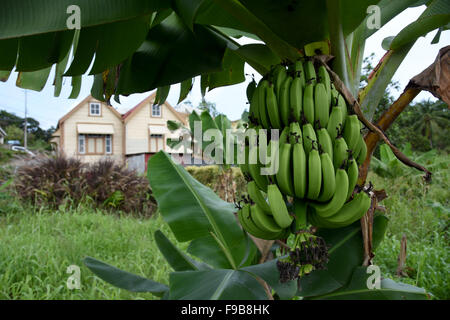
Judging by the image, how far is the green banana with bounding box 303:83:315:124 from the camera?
2.31ft

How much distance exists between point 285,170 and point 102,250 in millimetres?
2910

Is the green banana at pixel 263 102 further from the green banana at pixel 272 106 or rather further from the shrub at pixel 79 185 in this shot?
the shrub at pixel 79 185

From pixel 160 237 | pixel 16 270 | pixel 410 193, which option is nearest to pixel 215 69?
pixel 160 237

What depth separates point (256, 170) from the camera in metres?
0.74

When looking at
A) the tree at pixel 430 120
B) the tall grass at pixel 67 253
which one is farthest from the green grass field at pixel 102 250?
the tree at pixel 430 120

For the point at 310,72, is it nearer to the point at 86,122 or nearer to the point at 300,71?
the point at 300,71

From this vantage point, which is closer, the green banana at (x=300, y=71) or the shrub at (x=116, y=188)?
the green banana at (x=300, y=71)

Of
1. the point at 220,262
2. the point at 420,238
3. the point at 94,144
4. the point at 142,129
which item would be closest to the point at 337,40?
the point at 220,262

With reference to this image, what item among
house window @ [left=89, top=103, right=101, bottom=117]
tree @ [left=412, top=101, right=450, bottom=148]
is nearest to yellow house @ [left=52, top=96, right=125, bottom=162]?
house window @ [left=89, top=103, right=101, bottom=117]

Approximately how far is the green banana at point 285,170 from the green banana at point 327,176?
0.08m

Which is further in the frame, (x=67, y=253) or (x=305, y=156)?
(x=67, y=253)

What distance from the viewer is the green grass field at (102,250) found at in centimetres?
226

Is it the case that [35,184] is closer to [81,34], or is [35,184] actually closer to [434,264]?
[81,34]

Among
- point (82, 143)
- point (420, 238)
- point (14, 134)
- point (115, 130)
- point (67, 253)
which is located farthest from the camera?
point (14, 134)
